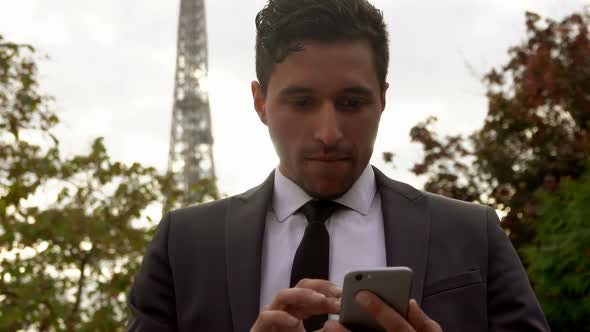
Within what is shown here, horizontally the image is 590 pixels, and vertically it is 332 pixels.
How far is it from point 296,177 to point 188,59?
51.1m

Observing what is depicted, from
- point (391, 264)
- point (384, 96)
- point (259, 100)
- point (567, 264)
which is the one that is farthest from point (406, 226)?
point (567, 264)

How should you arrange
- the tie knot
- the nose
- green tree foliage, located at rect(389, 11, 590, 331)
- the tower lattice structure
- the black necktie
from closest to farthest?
1. the nose
2. the black necktie
3. the tie knot
4. green tree foliage, located at rect(389, 11, 590, 331)
5. the tower lattice structure

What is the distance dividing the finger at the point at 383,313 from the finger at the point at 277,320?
19 cm

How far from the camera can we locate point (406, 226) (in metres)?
3.04

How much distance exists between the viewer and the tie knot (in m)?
3.07

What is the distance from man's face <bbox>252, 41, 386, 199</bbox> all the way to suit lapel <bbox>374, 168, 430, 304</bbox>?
20 cm

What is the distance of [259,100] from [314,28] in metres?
0.35

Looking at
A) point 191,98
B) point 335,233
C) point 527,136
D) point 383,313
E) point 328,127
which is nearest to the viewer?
point 383,313

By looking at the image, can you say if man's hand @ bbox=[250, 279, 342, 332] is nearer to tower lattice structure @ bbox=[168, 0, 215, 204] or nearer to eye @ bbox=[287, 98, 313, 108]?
eye @ bbox=[287, 98, 313, 108]

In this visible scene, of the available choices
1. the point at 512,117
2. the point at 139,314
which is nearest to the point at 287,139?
the point at 139,314

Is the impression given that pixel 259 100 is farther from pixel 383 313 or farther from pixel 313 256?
pixel 383 313

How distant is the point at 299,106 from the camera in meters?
2.91

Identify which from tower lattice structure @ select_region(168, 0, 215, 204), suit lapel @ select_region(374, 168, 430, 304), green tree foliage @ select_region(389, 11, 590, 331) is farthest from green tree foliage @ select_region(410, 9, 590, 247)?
tower lattice structure @ select_region(168, 0, 215, 204)

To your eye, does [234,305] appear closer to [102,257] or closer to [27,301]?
[27,301]
